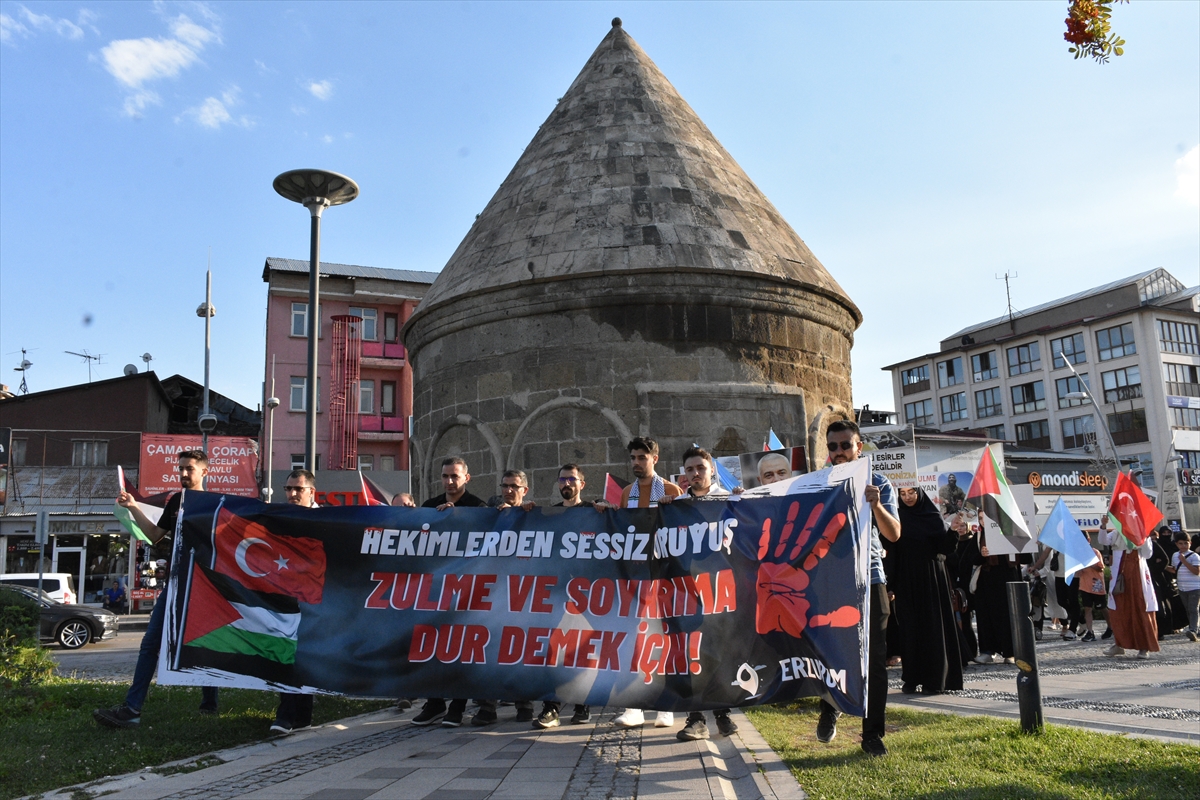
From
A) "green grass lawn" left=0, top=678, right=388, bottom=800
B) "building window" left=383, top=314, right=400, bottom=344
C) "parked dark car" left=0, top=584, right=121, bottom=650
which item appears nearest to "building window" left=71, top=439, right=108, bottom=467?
"building window" left=383, top=314, right=400, bottom=344

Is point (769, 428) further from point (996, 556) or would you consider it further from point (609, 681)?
point (609, 681)

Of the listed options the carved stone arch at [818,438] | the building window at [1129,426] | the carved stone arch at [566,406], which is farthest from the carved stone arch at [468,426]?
the building window at [1129,426]

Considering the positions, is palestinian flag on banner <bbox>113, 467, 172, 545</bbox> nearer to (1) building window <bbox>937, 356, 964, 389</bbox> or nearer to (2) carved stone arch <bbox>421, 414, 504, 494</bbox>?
(2) carved stone arch <bbox>421, 414, 504, 494</bbox>

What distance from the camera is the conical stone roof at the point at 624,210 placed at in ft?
38.9

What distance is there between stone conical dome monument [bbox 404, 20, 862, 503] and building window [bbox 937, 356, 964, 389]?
201 ft

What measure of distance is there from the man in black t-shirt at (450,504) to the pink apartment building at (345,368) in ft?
108

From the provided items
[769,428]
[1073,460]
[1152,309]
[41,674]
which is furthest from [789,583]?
[1152,309]

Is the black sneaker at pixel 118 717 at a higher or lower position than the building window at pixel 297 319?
lower

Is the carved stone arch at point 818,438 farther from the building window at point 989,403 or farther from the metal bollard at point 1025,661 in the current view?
the building window at point 989,403

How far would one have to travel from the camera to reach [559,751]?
18.9 ft

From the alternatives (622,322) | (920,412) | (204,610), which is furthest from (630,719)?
(920,412)

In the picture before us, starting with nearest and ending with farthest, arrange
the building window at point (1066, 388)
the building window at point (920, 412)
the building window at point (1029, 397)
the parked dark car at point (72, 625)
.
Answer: the parked dark car at point (72, 625)
the building window at point (1066, 388)
the building window at point (1029, 397)
the building window at point (920, 412)

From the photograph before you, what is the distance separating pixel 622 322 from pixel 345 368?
30.8 meters

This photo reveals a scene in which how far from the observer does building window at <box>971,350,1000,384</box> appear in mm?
67500
